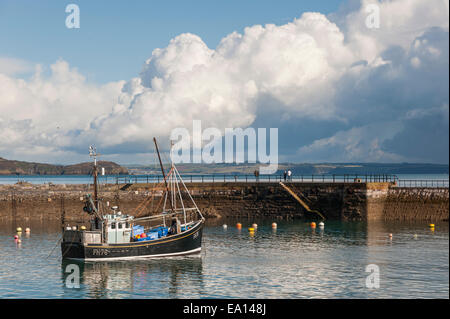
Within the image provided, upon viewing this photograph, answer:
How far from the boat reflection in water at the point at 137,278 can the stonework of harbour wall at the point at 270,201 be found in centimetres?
3171

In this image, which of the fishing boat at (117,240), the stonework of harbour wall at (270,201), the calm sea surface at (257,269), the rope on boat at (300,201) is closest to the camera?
the calm sea surface at (257,269)

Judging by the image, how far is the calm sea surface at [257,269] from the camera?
36469mm

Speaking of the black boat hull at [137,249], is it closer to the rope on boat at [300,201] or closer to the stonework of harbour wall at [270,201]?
the stonework of harbour wall at [270,201]

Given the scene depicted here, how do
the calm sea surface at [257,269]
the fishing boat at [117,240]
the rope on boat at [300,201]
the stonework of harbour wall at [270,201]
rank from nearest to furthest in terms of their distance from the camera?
the calm sea surface at [257,269]
the fishing boat at [117,240]
the stonework of harbour wall at [270,201]
the rope on boat at [300,201]

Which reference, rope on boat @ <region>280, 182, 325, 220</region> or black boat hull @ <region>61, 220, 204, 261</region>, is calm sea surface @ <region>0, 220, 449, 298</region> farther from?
rope on boat @ <region>280, 182, 325, 220</region>

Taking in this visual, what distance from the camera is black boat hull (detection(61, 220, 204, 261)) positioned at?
47.8m

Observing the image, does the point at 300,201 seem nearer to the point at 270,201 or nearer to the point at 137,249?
the point at 270,201

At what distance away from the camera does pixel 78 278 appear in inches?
1642

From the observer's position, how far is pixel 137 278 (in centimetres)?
4106

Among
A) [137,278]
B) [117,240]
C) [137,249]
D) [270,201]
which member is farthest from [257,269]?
[270,201]

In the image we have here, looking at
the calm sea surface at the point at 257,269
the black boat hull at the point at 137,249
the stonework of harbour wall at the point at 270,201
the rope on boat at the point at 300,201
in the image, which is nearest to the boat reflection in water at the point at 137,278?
the calm sea surface at the point at 257,269

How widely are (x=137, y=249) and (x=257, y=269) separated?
1153 centimetres
